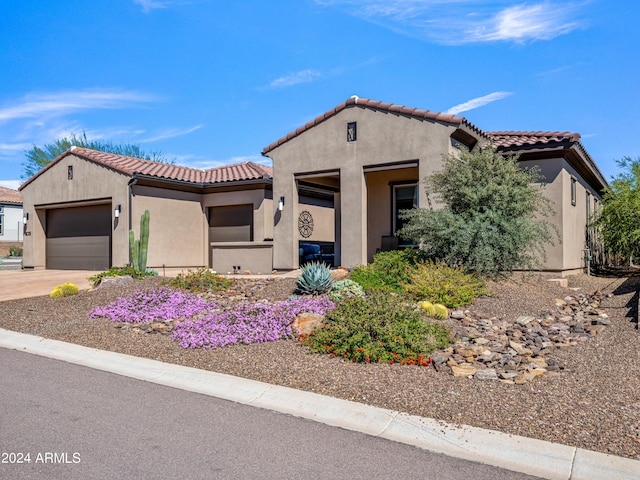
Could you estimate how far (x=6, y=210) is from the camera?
44.9 m

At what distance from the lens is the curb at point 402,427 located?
3.96m

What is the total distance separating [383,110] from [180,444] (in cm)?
1221

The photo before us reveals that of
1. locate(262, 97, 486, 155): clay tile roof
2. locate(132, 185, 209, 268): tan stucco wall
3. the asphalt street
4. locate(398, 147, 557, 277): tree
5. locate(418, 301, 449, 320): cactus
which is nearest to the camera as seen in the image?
the asphalt street

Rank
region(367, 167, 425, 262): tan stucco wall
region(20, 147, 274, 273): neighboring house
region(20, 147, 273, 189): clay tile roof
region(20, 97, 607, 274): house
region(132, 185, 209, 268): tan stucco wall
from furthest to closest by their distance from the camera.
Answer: region(20, 147, 273, 189): clay tile roof → region(20, 147, 274, 273): neighboring house → region(132, 185, 209, 268): tan stucco wall → region(367, 167, 425, 262): tan stucco wall → region(20, 97, 607, 274): house

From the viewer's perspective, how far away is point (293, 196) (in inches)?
649

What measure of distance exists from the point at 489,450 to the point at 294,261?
12451 mm

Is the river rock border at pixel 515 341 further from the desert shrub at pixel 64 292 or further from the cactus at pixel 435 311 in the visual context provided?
the desert shrub at pixel 64 292

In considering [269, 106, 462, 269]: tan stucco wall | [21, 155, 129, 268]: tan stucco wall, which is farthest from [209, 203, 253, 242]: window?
[269, 106, 462, 269]: tan stucco wall

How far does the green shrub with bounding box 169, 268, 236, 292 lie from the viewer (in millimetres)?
12633

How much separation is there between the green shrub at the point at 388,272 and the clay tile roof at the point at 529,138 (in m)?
4.95

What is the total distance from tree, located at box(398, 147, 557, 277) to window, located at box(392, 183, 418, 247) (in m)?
4.09

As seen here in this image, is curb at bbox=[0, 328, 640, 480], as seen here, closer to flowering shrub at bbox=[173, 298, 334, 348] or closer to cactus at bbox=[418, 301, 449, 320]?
flowering shrub at bbox=[173, 298, 334, 348]

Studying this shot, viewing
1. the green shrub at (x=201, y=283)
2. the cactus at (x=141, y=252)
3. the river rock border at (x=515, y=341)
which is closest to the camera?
the river rock border at (x=515, y=341)

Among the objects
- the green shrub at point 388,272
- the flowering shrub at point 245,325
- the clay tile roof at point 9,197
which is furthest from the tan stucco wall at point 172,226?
the clay tile roof at point 9,197
